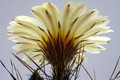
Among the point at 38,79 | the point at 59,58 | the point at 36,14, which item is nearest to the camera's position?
the point at 38,79

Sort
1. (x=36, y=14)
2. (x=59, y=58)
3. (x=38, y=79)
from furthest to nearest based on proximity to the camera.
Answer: (x=36, y=14)
(x=59, y=58)
(x=38, y=79)

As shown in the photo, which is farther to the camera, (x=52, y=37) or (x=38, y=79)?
(x=52, y=37)

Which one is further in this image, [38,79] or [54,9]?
[54,9]

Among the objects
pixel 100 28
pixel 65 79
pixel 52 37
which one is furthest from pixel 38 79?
pixel 100 28

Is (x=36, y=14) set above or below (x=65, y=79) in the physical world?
above

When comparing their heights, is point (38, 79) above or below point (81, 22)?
below

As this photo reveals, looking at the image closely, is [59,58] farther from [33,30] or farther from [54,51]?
[33,30]

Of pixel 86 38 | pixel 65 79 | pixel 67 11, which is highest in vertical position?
pixel 67 11

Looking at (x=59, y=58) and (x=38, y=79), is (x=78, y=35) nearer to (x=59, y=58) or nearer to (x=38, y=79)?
(x=59, y=58)

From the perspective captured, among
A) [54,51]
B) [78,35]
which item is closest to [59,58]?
[54,51]
